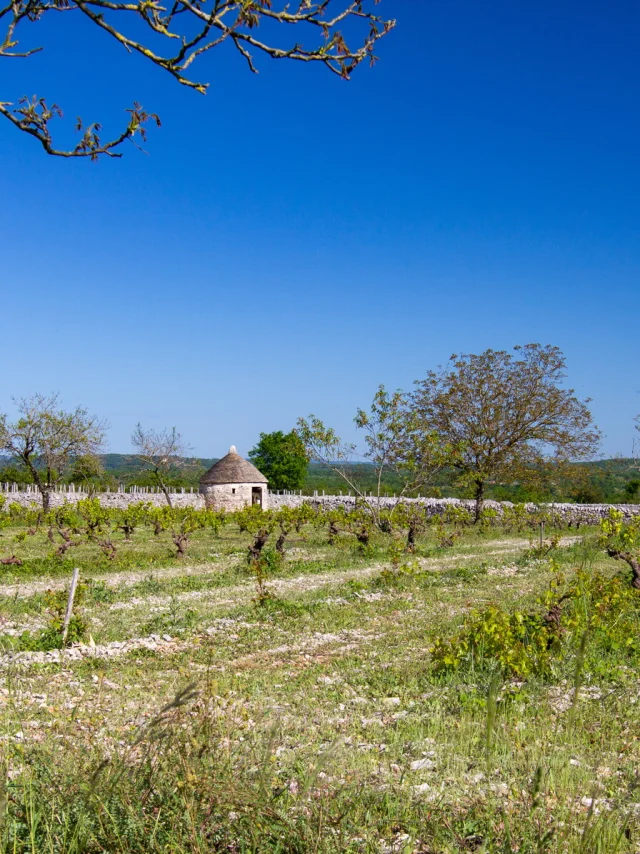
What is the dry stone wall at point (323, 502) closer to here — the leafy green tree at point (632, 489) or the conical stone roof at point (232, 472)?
the conical stone roof at point (232, 472)

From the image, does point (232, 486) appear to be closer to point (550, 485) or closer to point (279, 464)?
point (550, 485)

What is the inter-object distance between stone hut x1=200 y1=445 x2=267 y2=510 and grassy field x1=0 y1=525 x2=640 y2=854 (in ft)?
87.6

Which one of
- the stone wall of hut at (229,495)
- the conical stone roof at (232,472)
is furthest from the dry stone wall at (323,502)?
the conical stone roof at (232,472)

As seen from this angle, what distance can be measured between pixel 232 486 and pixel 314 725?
1479 inches

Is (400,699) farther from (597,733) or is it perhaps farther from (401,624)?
(401,624)

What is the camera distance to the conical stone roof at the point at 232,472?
42812 millimetres

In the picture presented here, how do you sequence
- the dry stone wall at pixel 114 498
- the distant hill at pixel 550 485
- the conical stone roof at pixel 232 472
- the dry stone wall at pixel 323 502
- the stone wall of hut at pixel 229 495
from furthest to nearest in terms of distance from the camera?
1. the conical stone roof at pixel 232 472
2. the stone wall of hut at pixel 229 495
3. the dry stone wall at pixel 114 498
4. the distant hill at pixel 550 485
5. the dry stone wall at pixel 323 502

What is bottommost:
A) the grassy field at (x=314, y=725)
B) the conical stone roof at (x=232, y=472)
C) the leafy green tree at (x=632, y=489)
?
the grassy field at (x=314, y=725)

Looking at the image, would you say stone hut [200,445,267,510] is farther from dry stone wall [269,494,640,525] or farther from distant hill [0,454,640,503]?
distant hill [0,454,640,503]

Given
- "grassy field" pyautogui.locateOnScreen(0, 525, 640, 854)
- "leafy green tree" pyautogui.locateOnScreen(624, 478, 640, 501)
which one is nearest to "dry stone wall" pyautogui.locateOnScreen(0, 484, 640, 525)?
"leafy green tree" pyautogui.locateOnScreen(624, 478, 640, 501)

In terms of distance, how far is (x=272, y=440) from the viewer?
7656 cm

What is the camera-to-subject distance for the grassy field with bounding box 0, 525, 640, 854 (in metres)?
3.05

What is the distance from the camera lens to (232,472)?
4306 cm

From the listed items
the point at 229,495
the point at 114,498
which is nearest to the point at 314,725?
the point at 229,495
